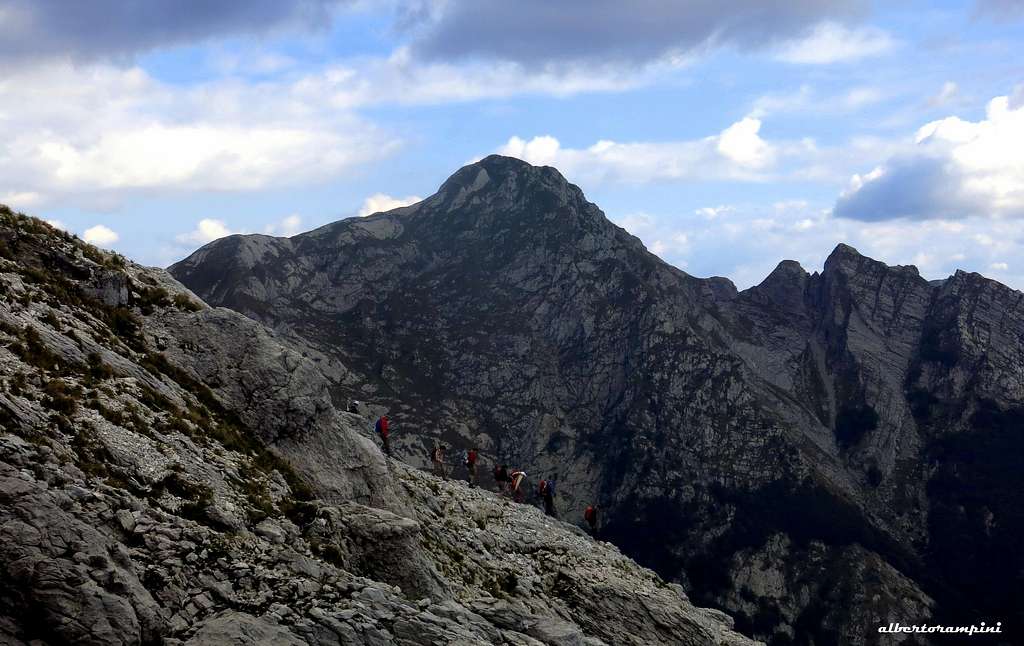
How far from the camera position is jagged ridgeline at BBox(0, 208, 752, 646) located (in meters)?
21.9

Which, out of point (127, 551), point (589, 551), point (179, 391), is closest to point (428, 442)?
point (589, 551)

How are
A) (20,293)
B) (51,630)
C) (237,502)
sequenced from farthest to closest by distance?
(20,293)
(237,502)
(51,630)

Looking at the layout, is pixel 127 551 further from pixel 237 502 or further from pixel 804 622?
pixel 804 622

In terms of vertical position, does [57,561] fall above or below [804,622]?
above

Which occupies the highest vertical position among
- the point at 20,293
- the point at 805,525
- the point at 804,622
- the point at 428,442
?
the point at 20,293

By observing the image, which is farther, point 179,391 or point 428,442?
point 428,442

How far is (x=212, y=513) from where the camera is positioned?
87.1ft

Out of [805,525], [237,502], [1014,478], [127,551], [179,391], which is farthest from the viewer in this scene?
[1014,478]

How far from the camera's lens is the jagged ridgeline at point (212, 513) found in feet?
71.7

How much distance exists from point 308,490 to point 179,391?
21.6 feet

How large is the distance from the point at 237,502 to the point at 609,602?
2076cm

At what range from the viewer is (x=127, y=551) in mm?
22906

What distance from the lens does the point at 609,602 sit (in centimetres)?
4175

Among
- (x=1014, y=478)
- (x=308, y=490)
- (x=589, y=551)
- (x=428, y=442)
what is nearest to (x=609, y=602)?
(x=589, y=551)
